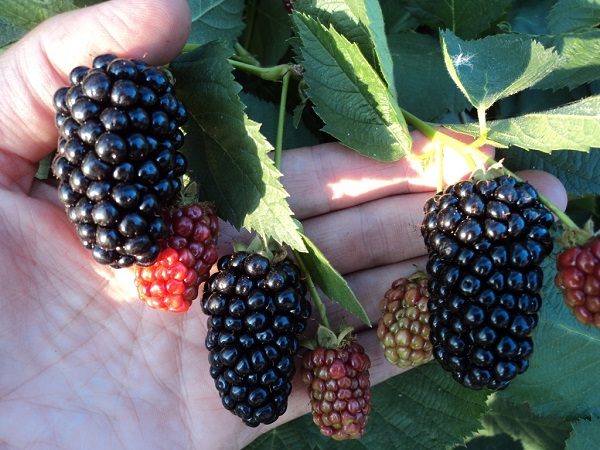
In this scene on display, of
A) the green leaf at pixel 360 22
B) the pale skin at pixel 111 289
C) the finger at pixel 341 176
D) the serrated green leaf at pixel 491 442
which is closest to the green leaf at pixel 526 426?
the serrated green leaf at pixel 491 442

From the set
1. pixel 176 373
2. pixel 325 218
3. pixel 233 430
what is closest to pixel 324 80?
pixel 325 218

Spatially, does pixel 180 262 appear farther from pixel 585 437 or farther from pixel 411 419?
pixel 585 437

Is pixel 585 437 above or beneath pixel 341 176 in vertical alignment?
beneath

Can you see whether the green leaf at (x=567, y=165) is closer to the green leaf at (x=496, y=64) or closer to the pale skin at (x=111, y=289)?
the pale skin at (x=111, y=289)

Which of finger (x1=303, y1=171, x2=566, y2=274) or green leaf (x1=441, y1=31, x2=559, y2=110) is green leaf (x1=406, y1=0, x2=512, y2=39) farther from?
finger (x1=303, y1=171, x2=566, y2=274)

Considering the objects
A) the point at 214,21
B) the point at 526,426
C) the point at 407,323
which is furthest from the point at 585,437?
the point at 214,21

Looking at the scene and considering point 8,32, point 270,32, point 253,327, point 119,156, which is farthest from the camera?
point 270,32
